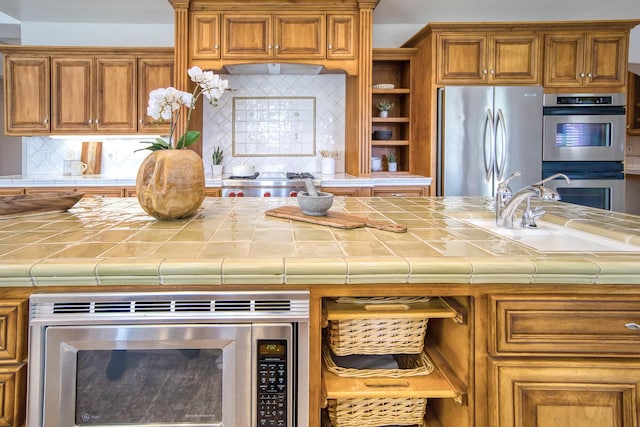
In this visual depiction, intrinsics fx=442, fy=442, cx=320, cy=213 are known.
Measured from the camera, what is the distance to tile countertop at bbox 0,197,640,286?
3.20 feet

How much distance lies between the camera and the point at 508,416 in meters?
1.04

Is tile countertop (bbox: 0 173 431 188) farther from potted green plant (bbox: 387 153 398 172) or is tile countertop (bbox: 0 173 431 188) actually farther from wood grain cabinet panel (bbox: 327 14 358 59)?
wood grain cabinet panel (bbox: 327 14 358 59)

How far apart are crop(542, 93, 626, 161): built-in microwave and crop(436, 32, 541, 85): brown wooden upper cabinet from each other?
33 cm

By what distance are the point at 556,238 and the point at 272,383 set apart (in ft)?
3.47

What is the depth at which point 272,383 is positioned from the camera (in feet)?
3.37

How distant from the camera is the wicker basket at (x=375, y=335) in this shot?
119 centimetres

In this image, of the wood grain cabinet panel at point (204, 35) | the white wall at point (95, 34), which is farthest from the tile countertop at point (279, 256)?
the white wall at point (95, 34)

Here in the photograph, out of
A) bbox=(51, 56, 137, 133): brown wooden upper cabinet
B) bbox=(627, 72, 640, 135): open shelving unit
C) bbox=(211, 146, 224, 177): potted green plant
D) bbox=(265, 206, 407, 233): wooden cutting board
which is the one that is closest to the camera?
bbox=(265, 206, 407, 233): wooden cutting board

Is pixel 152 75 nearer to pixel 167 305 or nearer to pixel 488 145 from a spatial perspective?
pixel 488 145

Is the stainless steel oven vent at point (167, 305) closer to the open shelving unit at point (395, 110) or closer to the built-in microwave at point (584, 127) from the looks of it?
the open shelving unit at point (395, 110)

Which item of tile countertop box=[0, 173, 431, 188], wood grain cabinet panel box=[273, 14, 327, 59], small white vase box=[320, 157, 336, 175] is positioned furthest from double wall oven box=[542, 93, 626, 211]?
wood grain cabinet panel box=[273, 14, 327, 59]

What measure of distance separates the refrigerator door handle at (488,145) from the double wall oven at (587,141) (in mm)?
474

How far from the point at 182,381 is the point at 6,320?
41cm

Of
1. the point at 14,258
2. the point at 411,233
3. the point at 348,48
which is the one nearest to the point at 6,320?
the point at 14,258
